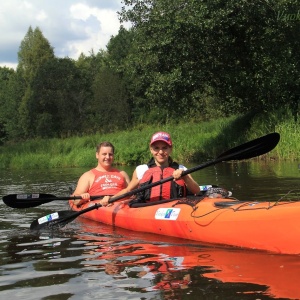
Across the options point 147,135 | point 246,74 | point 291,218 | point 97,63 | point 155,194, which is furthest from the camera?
point 97,63

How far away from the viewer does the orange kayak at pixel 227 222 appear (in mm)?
4301

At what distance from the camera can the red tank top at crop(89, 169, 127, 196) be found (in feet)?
23.5

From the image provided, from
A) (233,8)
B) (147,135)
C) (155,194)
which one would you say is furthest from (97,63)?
(155,194)

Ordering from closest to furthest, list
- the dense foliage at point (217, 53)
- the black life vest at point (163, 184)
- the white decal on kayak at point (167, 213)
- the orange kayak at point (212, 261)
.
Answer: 1. the orange kayak at point (212, 261)
2. the white decal on kayak at point (167, 213)
3. the black life vest at point (163, 184)
4. the dense foliage at point (217, 53)

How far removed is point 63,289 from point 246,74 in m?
15.8

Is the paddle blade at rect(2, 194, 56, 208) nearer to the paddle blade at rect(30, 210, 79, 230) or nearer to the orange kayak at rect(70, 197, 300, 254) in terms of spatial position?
the paddle blade at rect(30, 210, 79, 230)

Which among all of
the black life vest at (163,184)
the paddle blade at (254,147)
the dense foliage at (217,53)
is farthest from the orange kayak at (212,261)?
the dense foliage at (217,53)

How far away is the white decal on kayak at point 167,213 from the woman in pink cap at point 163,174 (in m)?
0.40

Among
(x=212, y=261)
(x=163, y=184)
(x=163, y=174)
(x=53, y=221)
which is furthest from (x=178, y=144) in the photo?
(x=212, y=261)

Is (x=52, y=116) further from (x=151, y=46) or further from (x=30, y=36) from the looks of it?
(x=151, y=46)

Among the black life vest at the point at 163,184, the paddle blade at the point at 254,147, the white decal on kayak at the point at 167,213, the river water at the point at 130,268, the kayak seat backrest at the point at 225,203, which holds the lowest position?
the river water at the point at 130,268

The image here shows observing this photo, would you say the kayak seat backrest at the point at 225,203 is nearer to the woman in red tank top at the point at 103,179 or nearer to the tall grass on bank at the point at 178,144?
the woman in red tank top at the point at 103,179

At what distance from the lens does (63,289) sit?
367 centimetres

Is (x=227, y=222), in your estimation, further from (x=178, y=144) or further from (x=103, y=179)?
(x=178, y=144)
